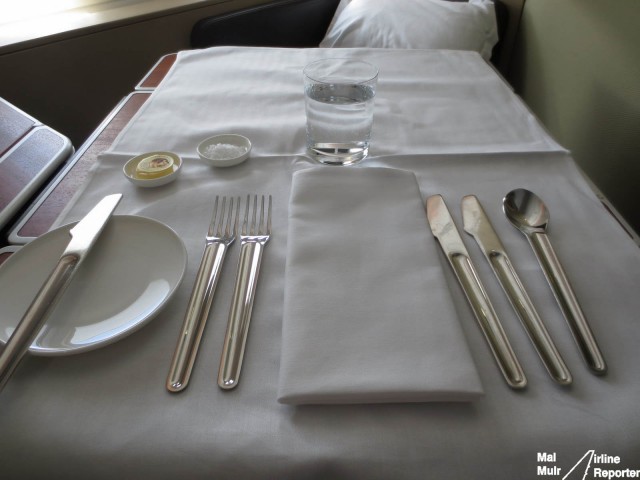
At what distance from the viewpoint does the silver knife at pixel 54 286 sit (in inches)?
11.6

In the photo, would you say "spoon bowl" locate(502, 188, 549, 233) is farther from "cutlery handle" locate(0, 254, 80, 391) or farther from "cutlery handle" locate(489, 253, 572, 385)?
"cutlery handle" locate(0, 254, 80, 391)

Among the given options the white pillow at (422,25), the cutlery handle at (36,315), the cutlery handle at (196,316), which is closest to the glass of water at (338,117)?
the cutlery handle at (196,316)

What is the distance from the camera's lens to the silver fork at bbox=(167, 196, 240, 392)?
32cm

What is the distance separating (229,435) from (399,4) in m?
1.15

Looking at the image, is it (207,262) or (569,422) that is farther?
(207,262)

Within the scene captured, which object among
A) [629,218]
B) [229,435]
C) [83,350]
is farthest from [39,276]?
[629,218]

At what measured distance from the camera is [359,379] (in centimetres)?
30

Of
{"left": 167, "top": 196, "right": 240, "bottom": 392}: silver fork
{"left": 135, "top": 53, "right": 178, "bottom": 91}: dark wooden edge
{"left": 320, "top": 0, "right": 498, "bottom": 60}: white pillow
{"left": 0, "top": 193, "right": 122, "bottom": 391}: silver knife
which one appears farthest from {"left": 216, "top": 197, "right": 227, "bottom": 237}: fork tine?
{"left": 320, "top": 0, "right": 498, "bottom": 60}: white pillow

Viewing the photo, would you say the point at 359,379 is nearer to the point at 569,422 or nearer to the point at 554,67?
the point at 569,422

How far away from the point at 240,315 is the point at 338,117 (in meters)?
0.33

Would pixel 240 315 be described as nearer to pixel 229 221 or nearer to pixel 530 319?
pixel 229 221

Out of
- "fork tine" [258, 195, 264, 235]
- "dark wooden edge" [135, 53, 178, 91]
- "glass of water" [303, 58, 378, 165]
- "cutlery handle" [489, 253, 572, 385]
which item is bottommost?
"fork tine" [258, 195, 264, 235]

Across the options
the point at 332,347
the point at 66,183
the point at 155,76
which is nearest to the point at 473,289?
the point at 332,347

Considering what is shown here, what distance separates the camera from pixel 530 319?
0.35 m
